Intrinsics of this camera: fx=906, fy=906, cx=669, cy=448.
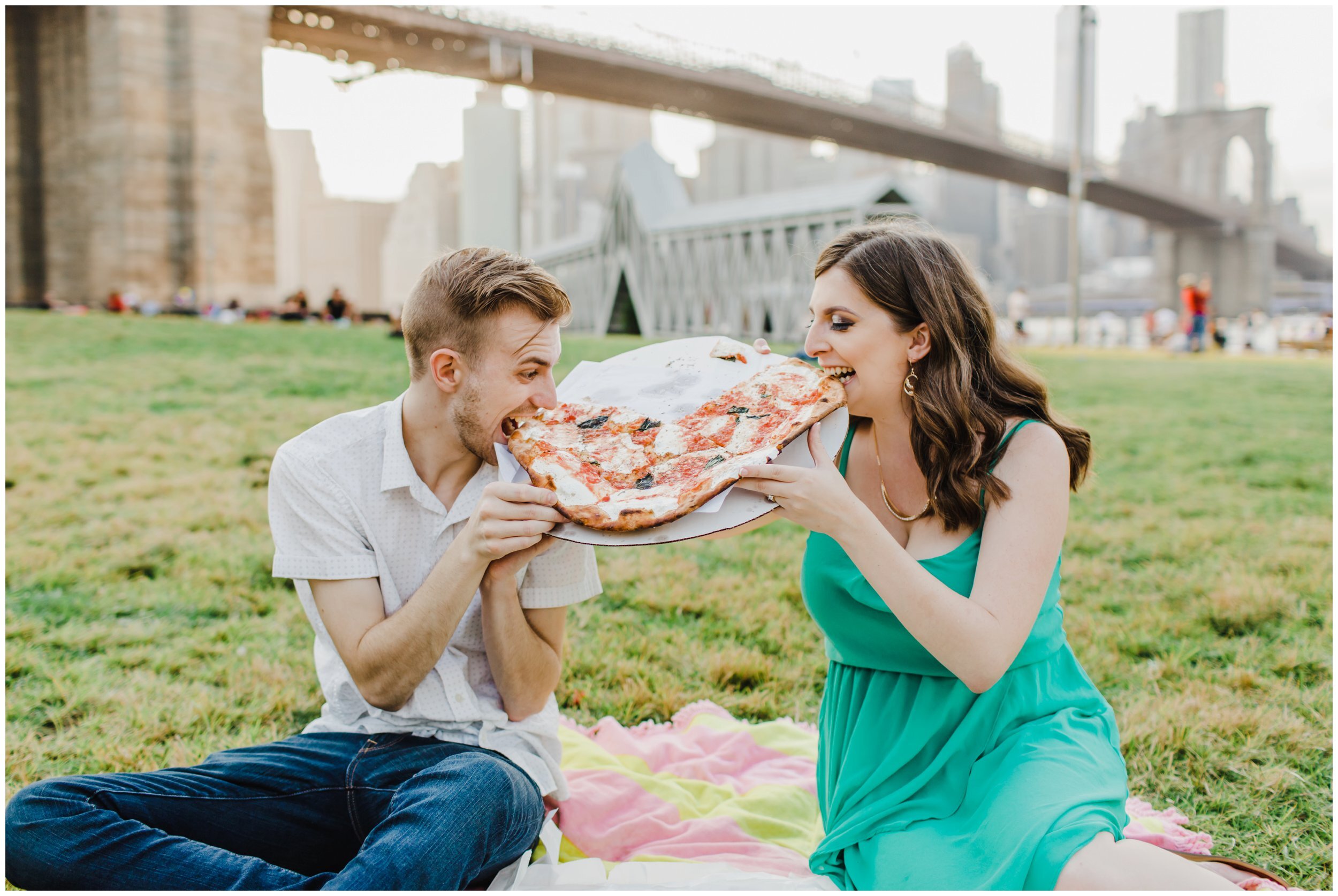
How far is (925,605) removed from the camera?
1.86m

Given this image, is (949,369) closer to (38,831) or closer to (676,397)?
(676,397)

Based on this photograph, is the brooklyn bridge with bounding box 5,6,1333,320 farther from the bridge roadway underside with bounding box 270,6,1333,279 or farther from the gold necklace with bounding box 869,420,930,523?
the gold necklace with bounding box 869,420,930,523

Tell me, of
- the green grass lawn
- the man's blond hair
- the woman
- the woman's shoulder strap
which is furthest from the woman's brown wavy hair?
the green grass lawn

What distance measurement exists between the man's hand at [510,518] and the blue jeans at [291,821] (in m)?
0.50

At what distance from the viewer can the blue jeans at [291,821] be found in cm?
181

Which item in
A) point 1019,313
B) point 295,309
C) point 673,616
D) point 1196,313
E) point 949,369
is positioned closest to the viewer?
point 949,369

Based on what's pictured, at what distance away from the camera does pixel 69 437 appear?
7.54m

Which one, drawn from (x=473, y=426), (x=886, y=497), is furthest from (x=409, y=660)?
(x=886, y=497)

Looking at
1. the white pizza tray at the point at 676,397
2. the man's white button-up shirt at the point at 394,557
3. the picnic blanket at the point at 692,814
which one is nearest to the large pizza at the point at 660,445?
the white pizza tray at the point at 676,397

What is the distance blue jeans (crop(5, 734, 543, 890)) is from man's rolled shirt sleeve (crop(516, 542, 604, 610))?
38cm

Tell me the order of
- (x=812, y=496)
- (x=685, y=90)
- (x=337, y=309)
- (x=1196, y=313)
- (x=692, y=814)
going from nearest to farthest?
(x=812, y=496) → (x=692, y=814) → (x=1196, y=313) → (x=337, y=309) → (x=685, y=90)

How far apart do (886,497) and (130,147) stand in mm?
33023

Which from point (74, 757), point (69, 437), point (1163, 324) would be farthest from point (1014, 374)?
point (1163, 324)

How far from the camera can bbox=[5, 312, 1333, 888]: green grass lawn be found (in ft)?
10.0
